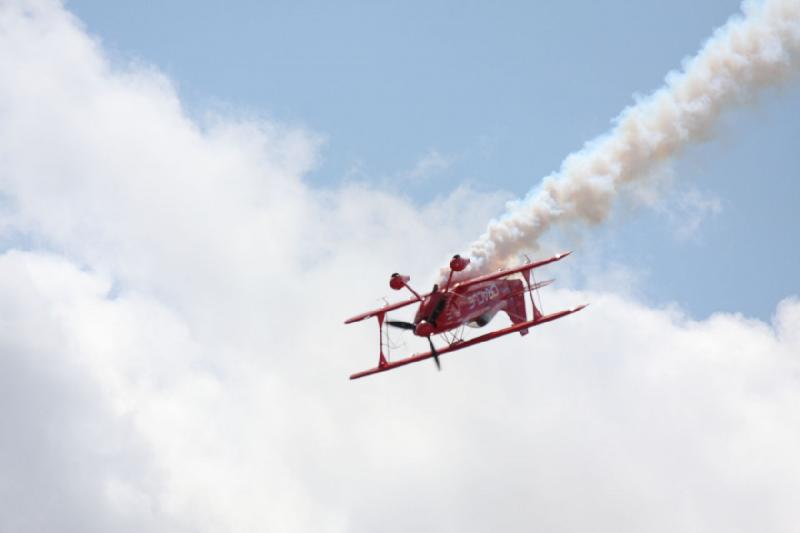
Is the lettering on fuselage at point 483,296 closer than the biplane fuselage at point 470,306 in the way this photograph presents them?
No

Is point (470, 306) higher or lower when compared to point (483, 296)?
lower

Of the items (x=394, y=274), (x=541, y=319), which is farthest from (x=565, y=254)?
(x=394, y=274)


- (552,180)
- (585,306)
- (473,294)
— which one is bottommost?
(585,306)

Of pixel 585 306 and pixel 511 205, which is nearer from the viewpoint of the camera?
pixel 585 306

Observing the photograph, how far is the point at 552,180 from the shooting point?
82.2 m

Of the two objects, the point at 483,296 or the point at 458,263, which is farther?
the point at 483,296

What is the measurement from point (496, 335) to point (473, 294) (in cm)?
424

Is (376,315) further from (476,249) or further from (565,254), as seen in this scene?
(565,254)

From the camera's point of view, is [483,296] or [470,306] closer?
[470,306]

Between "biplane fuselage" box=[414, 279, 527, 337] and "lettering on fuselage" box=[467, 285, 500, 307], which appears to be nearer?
"biplane fuselage" box=[414, 279, 527, 337]

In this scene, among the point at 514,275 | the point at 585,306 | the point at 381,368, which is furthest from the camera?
the point at 514,275

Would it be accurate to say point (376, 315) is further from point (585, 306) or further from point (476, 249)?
point (585, 306)

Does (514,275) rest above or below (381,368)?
above

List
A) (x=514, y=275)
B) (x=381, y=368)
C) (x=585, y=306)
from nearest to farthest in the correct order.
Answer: (x=585, y=306)
(x=381, y=368)
(x=514, y=275)
